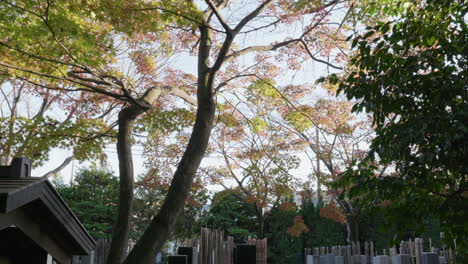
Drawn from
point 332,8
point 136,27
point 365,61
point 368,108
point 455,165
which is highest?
point 332,8

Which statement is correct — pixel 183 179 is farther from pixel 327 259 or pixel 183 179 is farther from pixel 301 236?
pixel 301 236

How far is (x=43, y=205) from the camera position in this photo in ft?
11.4

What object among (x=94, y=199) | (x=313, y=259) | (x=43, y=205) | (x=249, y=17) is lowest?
(x=313, y=259)

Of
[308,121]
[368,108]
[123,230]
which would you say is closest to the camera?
[368,108]

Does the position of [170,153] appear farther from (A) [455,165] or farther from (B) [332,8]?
(A) [455,165]

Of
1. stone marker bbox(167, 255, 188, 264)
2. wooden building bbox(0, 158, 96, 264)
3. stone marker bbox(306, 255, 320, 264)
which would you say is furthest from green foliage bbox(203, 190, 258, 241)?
wooden building bbox(0, 158, 96, 264)

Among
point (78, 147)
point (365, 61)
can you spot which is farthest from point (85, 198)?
point (365, 61)

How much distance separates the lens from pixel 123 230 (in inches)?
291

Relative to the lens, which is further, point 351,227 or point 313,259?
point 351,227

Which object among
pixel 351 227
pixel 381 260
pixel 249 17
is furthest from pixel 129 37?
pixel 351 227

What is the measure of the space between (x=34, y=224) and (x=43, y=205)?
10.9 inches

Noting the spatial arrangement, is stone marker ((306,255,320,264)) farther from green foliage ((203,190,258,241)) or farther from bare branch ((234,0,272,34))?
green foliage ((203,190,258,241))

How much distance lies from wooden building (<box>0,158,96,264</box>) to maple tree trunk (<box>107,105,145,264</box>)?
2.97 m

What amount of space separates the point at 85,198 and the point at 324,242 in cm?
1034
